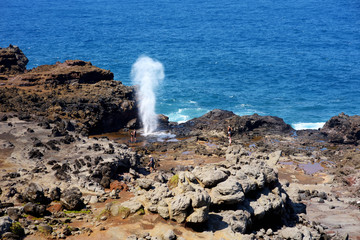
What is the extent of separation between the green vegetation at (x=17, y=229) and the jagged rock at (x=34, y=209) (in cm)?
209

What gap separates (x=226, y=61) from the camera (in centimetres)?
8169

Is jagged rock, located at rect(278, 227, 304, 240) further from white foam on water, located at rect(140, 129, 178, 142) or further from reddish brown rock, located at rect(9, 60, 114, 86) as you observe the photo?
reddish brown rock, located at rect(9, 60, 114, 86)

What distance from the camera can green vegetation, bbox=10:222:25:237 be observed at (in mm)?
14867

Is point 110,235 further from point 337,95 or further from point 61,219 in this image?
point 337,95

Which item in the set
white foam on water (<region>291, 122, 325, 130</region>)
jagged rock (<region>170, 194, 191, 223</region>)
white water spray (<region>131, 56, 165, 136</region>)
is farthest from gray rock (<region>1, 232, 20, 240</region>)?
white foam on water (<region>291, 122, 325, 130</region>)

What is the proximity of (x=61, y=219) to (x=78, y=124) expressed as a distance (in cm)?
1973

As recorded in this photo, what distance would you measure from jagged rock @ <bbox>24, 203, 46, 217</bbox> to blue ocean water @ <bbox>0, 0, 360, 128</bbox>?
38.0 metres

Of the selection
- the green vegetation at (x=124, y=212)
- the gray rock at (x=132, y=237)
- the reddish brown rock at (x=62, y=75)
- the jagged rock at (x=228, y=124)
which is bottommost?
the jagged rock at (x=228, y=124)

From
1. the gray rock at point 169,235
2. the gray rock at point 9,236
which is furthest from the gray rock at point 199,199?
the gray rock at point 9,236

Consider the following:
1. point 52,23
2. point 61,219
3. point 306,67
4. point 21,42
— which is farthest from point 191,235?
point 52,23

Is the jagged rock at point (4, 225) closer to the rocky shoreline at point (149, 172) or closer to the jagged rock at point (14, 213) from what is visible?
the rocky shoreline at point (149, 172)

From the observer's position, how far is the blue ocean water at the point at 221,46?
62584 mm

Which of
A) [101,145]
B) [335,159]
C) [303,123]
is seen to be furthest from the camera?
[303,123]

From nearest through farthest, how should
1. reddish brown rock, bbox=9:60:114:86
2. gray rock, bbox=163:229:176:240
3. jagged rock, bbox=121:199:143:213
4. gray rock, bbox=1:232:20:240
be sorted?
gray rock, bbox=1:232:20:240
gray rock, bbox=163:229:176:240
jagged rock, bbox=121:199:143:213
reddish brown rock, bbox=9:60:114:86
